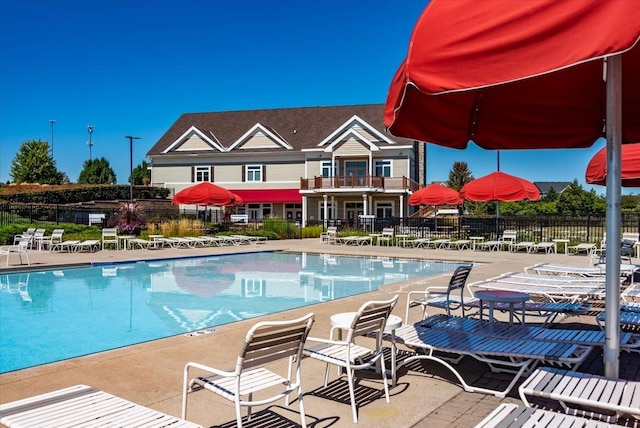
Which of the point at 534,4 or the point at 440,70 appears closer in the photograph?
the point at 534,4

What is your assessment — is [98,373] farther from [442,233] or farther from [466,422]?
[442,233]

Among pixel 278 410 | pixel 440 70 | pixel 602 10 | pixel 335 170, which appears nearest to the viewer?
pixel 602 10

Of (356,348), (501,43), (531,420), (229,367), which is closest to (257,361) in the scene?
(356,348)

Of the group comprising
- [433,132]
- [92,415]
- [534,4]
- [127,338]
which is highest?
[534,4]

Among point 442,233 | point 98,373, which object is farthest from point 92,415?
point 442,233

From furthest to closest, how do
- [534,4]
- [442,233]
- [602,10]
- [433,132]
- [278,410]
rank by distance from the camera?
[442,233] → [433,132] → [278,410] → [534,4] → [602,10]

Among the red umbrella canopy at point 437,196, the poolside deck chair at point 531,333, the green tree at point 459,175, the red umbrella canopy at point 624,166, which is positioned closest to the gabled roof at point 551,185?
the green tree at point 459,175

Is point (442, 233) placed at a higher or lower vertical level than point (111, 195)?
lower

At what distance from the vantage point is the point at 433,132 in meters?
5.38

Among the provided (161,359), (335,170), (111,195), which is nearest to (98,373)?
(161,359)

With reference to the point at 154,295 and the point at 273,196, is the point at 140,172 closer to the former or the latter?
the point at 273,196

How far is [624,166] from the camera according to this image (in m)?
7.80

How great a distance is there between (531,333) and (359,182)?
33586 millimetres

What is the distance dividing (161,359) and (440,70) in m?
4.66
